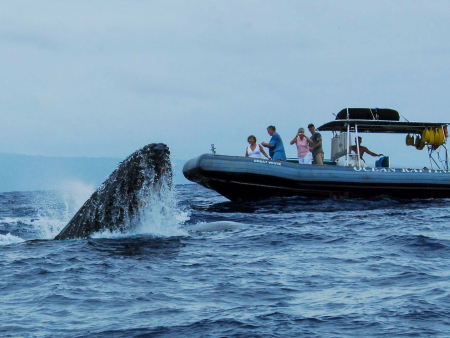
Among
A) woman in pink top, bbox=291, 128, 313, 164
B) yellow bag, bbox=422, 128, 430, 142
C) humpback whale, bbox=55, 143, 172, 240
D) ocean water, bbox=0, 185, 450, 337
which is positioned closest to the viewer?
ocean water, bbox=0, 185, 450, 337

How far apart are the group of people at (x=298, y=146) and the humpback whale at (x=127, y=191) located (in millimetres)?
8078

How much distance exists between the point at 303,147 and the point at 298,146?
15 centimetres

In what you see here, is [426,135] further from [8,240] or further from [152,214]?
[8,240]

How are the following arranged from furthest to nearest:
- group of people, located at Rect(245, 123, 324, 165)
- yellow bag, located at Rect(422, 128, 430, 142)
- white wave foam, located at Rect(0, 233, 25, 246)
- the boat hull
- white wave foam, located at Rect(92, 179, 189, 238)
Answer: yellow bag, located at Rect(422, 128, 430, 142)
group of people, located at Rect(245, 123, 324, 165)
the boat hull
white wave foam, located at Rect(0, 233, 25, 246)
white wave foam, located at Rect(92, 179, 189, 238)

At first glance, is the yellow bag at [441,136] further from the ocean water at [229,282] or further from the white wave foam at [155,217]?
the white wave foam at [155,217]

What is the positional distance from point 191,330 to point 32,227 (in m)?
8.72

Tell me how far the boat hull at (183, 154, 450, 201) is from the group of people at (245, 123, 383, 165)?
0.69m

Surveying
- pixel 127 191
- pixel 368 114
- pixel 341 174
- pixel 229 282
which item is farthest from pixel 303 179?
pixel 229 282

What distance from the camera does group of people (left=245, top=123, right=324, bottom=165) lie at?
17.0 m

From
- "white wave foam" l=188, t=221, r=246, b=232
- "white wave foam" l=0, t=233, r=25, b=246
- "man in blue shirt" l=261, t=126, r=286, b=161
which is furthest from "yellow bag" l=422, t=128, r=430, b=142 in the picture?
"white wave foam" l=0, t=233, r=25, b=246

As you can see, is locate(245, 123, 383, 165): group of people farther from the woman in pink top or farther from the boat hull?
the boat hull

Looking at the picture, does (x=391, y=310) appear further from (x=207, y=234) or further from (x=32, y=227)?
(x=32, y=227)

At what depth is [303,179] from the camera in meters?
16.4

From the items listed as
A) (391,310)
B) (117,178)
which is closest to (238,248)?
(117,178)
